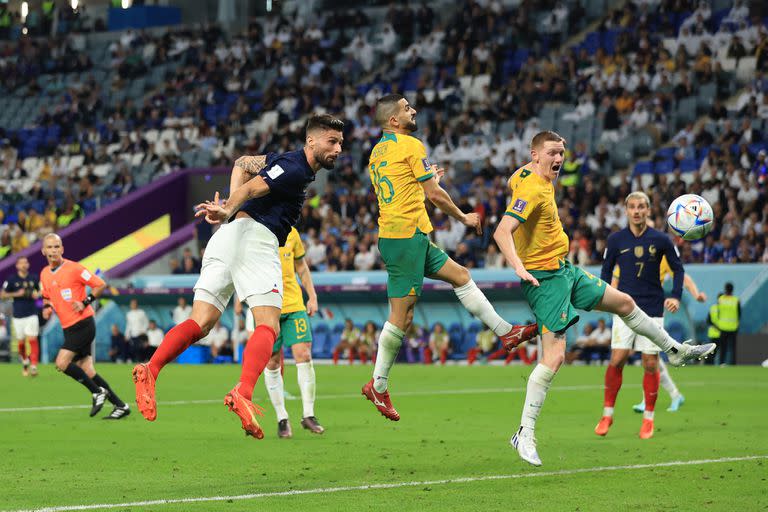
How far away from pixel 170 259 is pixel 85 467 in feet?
89.1

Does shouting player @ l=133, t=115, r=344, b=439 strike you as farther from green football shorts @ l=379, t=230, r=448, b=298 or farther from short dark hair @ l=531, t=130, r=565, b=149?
short dark hair @ l=531, t=130, r=565, b=149

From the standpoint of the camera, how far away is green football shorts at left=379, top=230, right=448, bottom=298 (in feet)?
35.2

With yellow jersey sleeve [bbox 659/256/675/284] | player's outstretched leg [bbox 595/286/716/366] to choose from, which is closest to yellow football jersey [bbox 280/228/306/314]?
yellow jersey sleeve [bbox 659/256/675/284]

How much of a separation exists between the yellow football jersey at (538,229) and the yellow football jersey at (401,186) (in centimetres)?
87

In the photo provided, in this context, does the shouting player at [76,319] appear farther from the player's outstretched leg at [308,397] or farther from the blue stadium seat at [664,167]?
the blue stadium seat at [664,167]

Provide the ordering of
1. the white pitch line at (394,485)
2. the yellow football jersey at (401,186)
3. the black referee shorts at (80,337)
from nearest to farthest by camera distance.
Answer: the white pitch line at (394,485), the yellow football jersey at (401,186), the black referee shorts at (80,337)

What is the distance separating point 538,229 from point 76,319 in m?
7.99

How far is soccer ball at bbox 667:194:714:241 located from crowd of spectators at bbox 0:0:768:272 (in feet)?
52.7

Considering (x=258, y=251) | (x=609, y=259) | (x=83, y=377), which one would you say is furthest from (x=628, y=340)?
(x=83, y=377)

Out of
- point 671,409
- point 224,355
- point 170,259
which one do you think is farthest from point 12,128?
point 671,409

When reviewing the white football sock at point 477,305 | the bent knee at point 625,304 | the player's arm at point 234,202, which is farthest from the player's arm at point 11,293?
the bent knee at point 625,304

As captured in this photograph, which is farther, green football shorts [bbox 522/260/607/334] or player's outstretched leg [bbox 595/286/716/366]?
player's outstretched leg [bbox 595/286/716/366]

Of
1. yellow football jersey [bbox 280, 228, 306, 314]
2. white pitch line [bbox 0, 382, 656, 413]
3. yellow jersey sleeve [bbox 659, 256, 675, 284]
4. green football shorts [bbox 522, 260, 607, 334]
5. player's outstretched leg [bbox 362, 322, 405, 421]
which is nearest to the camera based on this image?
green football shorts [bbox 522, 260, 607, 334]

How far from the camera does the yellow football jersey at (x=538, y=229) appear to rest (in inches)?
397
